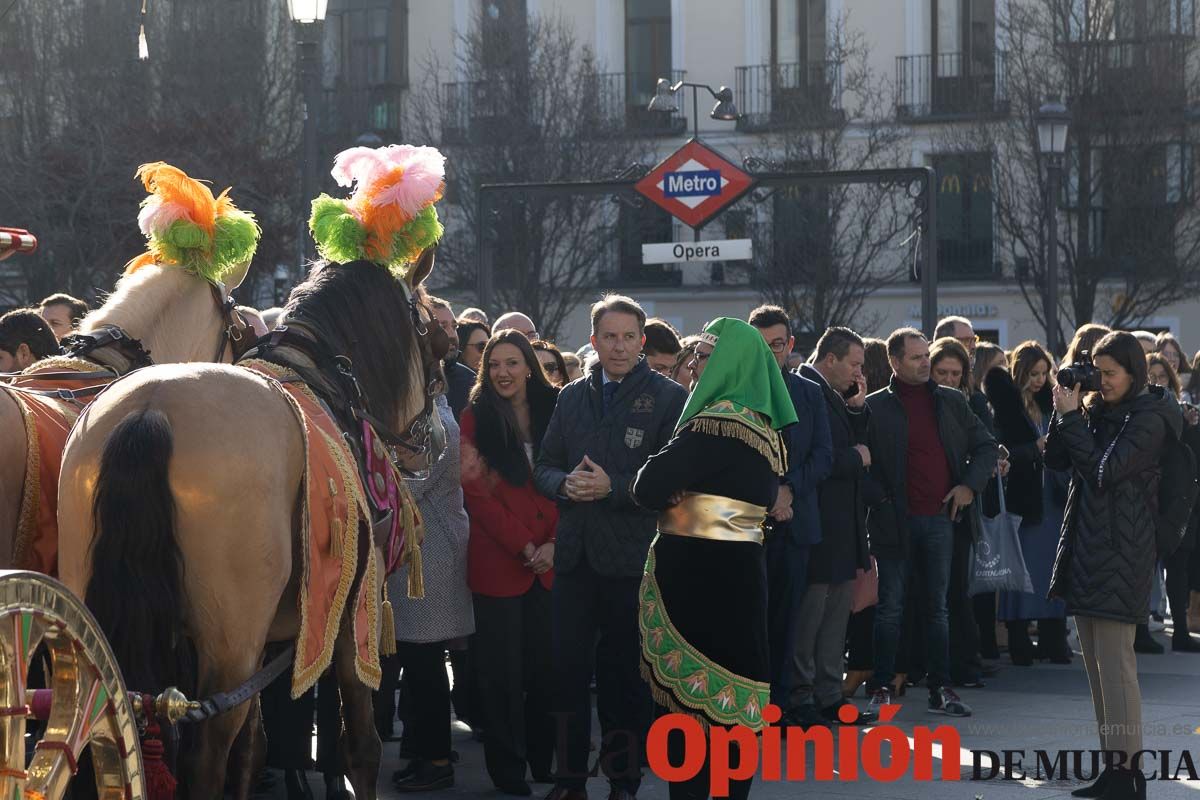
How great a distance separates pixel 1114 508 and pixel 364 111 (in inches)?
1025

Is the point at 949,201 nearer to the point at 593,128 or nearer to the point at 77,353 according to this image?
the point at 593,128

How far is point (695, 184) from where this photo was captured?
15.5 m

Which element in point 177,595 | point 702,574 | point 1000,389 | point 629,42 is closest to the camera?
point 177,595

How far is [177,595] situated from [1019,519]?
7.93 m

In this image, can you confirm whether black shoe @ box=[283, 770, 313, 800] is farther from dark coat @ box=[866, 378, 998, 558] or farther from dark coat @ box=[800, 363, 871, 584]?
dark coat @ box=[866, 378, 998, 558]

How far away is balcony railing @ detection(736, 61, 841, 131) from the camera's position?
31.7 m

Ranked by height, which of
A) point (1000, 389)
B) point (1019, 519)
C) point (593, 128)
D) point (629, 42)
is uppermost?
point (629, 42)

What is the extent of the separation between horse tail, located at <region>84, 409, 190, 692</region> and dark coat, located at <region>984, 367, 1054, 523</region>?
7.59 metres

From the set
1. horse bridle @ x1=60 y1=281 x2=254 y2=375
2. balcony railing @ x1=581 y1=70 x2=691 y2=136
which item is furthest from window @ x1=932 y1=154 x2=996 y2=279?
horse bridle @ x1=60 y1=281 x2=254 y2=375

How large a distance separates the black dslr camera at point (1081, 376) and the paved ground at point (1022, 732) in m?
1.78

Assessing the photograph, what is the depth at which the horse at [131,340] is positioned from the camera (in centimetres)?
538

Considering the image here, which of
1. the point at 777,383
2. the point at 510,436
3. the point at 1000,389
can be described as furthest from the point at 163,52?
the point at 777,383

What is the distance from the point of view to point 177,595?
4926 millimetres

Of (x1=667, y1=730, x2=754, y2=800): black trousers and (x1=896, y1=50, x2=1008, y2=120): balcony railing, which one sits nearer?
(x1=667, y1=730, x2=754, y2=800): black trousers
